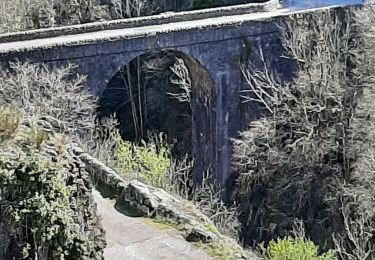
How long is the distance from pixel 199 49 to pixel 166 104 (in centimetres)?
498

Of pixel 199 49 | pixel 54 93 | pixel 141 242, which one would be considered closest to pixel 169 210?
pixel 141 242

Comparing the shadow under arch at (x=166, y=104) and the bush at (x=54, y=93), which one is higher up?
the bush at (x=54, y=93)

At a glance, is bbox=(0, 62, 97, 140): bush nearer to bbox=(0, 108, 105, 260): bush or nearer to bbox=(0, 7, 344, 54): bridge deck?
bbox=(0, 7, 344, 54): bridge deck

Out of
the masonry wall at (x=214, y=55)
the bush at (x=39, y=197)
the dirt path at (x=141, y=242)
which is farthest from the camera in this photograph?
the masonry wall at (x=214, y=55)

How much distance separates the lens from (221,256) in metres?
8.89

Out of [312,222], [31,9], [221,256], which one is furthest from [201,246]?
[31,9]

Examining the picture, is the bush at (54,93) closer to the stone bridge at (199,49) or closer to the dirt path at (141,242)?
the stone bridge at (199,49)

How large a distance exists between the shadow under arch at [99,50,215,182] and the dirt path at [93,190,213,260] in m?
9.84

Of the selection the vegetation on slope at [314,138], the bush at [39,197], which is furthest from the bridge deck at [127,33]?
the bush at [39,197]

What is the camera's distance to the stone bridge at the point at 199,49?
17.2m

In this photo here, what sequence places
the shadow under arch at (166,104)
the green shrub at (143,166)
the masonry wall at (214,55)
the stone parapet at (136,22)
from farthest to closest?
the shadow under arch at (166,104) < the stone parapet at (136,22) < the masonry wall at (214,55) < the green shrub at (143,166)

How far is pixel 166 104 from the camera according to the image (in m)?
23.3

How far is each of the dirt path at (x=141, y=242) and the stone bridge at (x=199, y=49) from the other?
739cm

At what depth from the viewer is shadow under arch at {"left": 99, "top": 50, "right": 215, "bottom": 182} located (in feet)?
66.5
